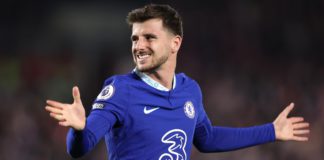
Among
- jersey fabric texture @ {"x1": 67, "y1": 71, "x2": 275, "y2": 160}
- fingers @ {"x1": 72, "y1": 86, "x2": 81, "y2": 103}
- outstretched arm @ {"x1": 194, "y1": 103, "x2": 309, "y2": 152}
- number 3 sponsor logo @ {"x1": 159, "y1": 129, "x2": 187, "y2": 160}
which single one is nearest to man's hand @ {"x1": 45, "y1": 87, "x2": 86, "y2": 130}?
fingers @ {"x1": 72, "y1": 86, "x2": 81, "y2": 103}

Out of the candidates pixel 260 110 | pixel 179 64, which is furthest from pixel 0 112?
pixel 260 110

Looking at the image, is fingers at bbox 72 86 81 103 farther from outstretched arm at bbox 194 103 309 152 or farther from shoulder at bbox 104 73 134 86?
outstretched arm at bbox 194 103 309 152

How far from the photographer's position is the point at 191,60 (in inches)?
286

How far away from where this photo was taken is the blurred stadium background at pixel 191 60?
6.73 meters

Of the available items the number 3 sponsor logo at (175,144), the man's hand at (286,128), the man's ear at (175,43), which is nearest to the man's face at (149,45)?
the man's ear at (175,43)

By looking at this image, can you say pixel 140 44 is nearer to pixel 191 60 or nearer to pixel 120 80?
pixel 120 80

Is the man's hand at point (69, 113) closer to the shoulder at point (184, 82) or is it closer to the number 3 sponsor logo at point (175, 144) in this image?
the number 3 sponsor logo at point (175, 144)

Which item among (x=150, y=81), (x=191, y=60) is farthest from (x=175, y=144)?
(x=191, y=60)

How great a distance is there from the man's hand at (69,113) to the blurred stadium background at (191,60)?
13.5 feet

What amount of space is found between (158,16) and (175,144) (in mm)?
717

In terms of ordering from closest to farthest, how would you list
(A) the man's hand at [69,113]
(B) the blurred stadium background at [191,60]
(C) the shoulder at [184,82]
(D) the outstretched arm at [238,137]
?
Answer: (A) the man's hand at [69,113]
(C) the shoulder at [184,82]
(D) the outstretched arm at [238,137]
(B) the blurred stadium background at [191,60]

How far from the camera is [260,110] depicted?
6.85 metres

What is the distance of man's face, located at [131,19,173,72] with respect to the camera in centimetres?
310

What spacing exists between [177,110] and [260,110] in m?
3.87
